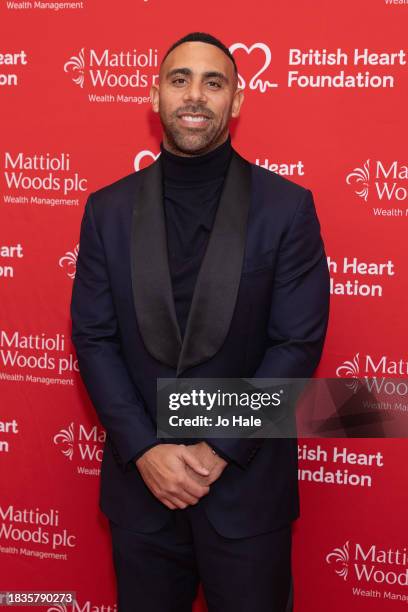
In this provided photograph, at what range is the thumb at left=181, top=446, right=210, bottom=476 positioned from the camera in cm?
193

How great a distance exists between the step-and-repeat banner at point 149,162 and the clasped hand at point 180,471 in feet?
2.95

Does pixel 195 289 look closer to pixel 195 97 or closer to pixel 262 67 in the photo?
pixel 195 97

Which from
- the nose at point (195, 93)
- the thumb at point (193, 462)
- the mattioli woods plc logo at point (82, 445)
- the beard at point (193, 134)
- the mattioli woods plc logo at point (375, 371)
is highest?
the nose at point (195, 93)

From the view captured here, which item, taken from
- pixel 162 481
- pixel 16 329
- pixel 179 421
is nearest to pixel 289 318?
pixel 179 421

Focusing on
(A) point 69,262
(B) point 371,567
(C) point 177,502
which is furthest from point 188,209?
(B) point 371,567

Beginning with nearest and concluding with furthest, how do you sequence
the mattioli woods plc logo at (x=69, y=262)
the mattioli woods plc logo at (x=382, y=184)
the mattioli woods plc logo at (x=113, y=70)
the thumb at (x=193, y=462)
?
the thumb at (x=193, y=462) → the mattioli woods plc logo at (x=382, y=184) → the mattioli woods plc logo at (x=113, y=70) → the mattioli woods plc logo at (x=69, y=262)

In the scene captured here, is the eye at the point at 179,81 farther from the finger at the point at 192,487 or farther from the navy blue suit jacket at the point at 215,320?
the finger at the point at 192,487

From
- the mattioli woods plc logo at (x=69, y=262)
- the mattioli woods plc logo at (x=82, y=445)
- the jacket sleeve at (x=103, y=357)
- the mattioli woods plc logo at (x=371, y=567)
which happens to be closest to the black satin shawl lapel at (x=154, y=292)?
the jacket sleeve at (x=103, y=357)

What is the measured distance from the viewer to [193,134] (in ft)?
6.64

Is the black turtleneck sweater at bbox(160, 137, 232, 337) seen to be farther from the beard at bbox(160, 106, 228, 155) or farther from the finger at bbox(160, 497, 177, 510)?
the finger at bbox(160, 497, 177, 510)

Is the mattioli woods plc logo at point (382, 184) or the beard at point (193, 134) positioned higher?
the beard at point (193, 134)

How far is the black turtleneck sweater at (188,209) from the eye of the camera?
2.02 meters

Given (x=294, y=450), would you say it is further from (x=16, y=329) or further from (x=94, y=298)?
(x=16, y=329)

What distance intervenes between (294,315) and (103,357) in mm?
532
